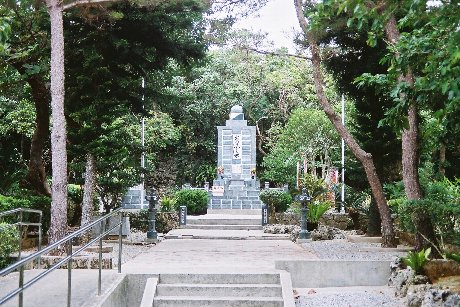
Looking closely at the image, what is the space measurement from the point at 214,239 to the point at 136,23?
20.2ft

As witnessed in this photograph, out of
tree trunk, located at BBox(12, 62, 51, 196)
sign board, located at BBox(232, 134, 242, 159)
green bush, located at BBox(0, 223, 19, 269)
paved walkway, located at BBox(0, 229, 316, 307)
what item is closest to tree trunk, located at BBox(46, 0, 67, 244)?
green bush, located at BBox(0, 223, 19, 269)

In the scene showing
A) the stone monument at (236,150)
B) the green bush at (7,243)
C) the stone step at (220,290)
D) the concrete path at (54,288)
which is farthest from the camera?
the stone monument at (236,150)

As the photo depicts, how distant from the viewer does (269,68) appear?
1419 inches

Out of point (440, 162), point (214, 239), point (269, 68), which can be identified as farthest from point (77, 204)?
point (269, 68)

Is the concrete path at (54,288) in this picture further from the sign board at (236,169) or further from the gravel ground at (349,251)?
the sign board at (236,169)

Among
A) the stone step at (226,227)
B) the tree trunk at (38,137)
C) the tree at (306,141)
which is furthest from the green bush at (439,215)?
the tree at (306,141)

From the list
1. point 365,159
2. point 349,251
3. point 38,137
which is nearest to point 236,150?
point 38,137

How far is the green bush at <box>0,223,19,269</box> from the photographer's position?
8484mm

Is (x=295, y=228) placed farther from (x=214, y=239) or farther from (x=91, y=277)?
(x=91, y=277)

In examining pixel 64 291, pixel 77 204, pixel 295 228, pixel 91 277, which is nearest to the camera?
pixel 64 291

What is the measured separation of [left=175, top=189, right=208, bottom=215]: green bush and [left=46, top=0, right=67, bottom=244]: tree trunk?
14.7m

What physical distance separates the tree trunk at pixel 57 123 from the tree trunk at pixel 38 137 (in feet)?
12.7

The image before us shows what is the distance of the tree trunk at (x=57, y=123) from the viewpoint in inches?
387

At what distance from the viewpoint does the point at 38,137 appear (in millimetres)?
14414
